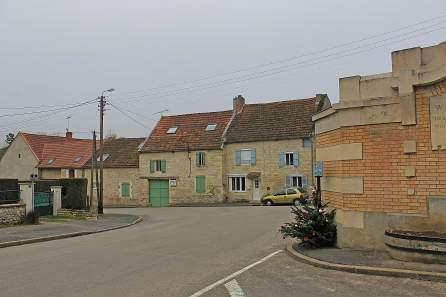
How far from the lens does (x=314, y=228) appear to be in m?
Answer: 12.2

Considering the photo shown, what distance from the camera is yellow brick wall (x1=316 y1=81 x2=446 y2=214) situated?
33.2ft

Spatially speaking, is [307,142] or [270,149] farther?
[270,149]

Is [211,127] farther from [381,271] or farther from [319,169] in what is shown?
[381,271]

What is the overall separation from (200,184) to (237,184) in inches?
151

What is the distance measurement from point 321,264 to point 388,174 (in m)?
2.63

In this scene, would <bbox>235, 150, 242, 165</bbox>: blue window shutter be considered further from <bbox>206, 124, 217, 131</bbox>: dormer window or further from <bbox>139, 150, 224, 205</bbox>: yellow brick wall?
<bbox>206, 124, 217, 131</bbox>: dormer window

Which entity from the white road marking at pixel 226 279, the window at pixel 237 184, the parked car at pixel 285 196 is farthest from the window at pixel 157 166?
the white road marking at pixel 226 279

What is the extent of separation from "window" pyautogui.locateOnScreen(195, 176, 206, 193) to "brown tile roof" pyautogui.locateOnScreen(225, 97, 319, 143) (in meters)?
4.50

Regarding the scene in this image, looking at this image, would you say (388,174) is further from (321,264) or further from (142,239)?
(142,239)

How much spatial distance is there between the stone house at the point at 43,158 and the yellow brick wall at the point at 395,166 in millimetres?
47032

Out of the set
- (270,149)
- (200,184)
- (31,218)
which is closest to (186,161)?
(200,184)

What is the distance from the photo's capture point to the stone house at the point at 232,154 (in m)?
42.4

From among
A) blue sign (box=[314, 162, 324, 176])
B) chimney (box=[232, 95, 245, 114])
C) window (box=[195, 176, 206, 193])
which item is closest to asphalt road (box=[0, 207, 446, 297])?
blue sign (box=[314, 162, 324, 176])

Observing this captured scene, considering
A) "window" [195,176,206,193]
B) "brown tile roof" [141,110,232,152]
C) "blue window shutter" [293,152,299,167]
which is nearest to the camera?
"blue window shutter" [293,152,299,167]
